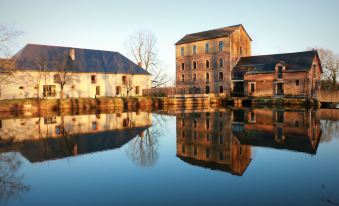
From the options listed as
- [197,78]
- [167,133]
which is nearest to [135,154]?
[167,133]

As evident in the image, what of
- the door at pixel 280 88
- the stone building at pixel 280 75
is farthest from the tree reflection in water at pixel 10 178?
the door at pixel 280 88

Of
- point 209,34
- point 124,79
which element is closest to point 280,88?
point 209,34

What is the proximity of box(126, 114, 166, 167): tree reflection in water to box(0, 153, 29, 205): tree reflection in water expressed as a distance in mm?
3251

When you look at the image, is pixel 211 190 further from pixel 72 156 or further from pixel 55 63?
pixel 55 63

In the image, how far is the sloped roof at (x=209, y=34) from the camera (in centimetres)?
4456

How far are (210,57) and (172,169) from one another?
4061 cm

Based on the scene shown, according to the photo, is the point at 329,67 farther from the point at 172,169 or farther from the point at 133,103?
the point at 172,169

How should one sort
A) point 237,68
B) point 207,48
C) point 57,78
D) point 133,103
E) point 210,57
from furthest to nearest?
point 207,48 → point 210,57 → point 237,68 → point 57,78 → point 133,103

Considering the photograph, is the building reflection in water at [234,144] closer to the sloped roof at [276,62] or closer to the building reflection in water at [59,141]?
the building reflection in water at [59,141]

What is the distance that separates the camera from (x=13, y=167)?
25.8 ft

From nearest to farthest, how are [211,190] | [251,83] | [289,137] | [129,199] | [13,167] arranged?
[129,199] < [211,190] < [13,167] < [289,137] < [251,83]

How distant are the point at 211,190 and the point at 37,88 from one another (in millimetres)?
33573

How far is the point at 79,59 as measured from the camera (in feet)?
129

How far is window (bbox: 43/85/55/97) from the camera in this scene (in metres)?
34.8
